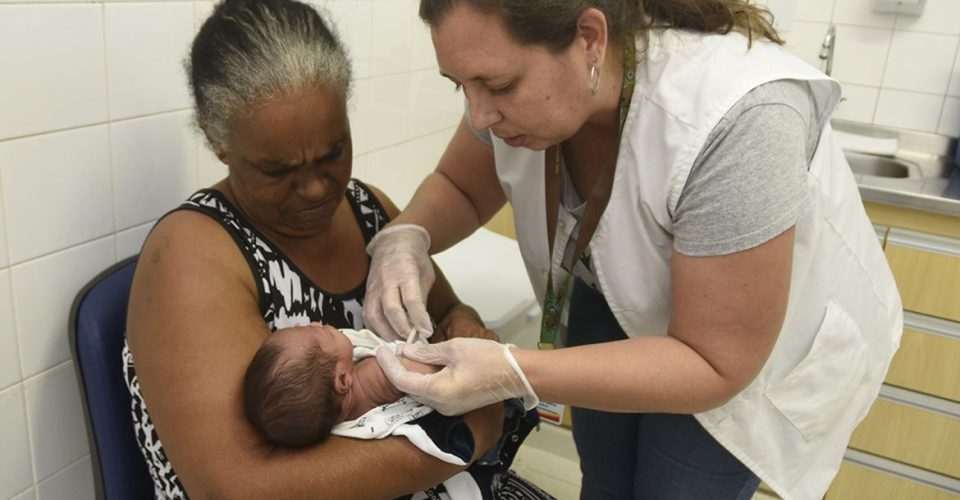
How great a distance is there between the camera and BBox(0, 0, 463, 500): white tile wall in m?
1.22

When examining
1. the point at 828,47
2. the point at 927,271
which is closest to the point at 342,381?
the point at 927,271

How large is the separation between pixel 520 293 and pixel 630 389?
91 cm

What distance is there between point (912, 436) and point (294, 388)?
217 centimetres

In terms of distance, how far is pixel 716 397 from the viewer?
3.80 ft

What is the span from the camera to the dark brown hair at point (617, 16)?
3.36 feet

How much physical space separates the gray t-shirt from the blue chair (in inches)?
35.0

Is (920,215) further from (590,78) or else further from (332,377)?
(332,377)

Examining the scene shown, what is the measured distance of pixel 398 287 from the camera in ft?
4.48

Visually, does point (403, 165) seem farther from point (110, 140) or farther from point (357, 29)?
point (110, 140)

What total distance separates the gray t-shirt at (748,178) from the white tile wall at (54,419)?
105cm

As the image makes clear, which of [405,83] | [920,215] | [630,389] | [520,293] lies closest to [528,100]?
[630,389]

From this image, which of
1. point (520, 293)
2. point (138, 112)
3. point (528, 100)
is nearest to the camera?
point (528, 100)

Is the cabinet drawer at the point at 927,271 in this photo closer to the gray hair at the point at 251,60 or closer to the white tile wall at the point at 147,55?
the gray hair at the point at 251,60

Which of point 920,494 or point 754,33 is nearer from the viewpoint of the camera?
point 754,33
